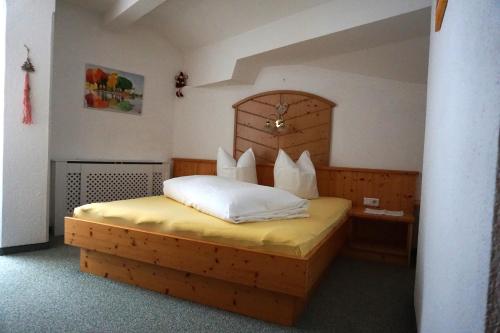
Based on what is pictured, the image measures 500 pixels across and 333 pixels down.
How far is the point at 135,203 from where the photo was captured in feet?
8.20

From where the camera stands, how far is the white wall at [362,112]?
310cm

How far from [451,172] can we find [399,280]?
1922 millimetres

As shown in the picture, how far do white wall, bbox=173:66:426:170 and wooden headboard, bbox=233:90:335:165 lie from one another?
0.31 feet

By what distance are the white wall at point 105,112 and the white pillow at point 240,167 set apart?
1222mm

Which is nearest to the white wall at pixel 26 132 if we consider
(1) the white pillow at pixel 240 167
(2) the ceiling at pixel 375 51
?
(1) the white pillow at pixel 240 167

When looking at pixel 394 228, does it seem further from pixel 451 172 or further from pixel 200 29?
pixel 200 29

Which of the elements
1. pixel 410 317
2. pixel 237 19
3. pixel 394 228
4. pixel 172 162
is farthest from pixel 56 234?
pixel 394 228

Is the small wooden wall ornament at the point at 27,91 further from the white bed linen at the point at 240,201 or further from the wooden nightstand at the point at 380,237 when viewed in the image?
the wooden nightstand at the point at 380,237

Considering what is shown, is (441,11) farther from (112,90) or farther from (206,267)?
(112,90)

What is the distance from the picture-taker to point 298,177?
3.18m

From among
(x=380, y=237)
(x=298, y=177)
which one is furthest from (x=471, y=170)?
(x=380, y=237)

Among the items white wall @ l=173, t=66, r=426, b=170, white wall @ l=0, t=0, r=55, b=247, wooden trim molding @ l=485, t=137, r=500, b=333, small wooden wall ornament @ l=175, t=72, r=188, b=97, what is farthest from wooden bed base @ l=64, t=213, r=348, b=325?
small wooden wall ornament @ l=175, t=72, r=188, b=97

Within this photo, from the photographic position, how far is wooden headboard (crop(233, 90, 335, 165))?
11.6 ft

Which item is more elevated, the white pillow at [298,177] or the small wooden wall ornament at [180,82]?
the small wooden wall ornament at [180,82]
